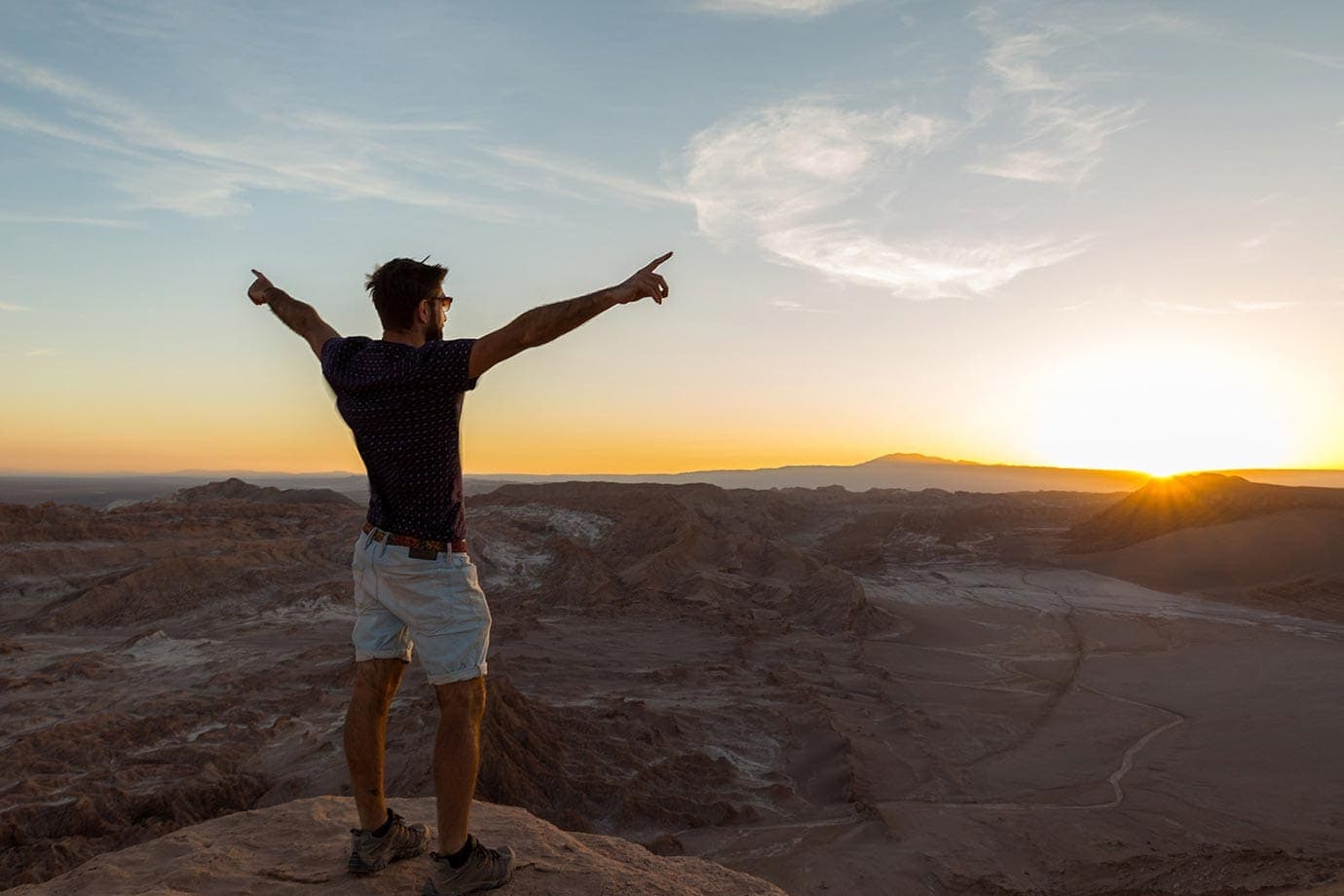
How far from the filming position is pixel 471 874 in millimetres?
2412

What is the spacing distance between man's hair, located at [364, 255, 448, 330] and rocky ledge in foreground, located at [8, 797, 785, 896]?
172 cm

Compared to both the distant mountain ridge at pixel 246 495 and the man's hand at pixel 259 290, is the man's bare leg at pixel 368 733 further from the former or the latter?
the distant mountain ridge at pixel 246 495

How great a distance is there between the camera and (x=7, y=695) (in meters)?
8.38

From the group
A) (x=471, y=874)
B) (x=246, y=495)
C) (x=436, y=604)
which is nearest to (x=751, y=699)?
(x=471, y=874)

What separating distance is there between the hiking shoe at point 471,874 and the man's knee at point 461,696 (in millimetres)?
394

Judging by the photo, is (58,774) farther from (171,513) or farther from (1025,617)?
(171,513)

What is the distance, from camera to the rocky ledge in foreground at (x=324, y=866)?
8.27ft

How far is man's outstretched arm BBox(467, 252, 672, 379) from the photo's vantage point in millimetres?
2270

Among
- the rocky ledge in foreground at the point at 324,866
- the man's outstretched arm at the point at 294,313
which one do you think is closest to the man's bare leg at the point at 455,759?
the rocky ledge in foreground at the point at 324,866

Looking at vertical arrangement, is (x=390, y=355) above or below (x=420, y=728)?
above

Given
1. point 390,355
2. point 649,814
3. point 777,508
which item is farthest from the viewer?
point 777,508

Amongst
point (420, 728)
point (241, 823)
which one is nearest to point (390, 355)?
point (241, 823)

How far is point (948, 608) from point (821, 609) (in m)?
2.79

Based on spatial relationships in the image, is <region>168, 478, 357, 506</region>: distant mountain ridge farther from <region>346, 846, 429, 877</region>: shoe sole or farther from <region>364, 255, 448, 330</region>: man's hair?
<region>364, 255, 448, 330</region>: man's hair
